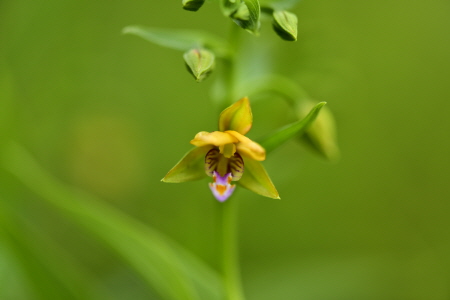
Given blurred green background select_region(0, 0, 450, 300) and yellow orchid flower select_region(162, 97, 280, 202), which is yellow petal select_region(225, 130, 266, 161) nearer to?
yellow orchid flower select_region(162, 97, 280, 202)

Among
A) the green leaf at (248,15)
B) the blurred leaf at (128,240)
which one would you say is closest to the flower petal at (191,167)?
the green leaf at (248,15)

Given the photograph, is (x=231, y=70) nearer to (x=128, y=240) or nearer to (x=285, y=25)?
(x=285, y=25)

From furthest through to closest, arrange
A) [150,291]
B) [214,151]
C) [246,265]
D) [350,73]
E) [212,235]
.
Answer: [350,73]
[246,265]
[212,235]
[150,291]
[214,151]

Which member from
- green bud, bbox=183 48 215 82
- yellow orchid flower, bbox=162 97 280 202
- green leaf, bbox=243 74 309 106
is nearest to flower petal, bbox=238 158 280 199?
yellow orchid flower, bbox=162 97 280 202

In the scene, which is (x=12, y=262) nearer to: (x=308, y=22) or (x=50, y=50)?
(x=50, y=50)

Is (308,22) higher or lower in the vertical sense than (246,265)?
higher

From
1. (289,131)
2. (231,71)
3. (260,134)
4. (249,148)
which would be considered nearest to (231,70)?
(231,71)

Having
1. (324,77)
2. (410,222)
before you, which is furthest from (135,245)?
(410,222)
